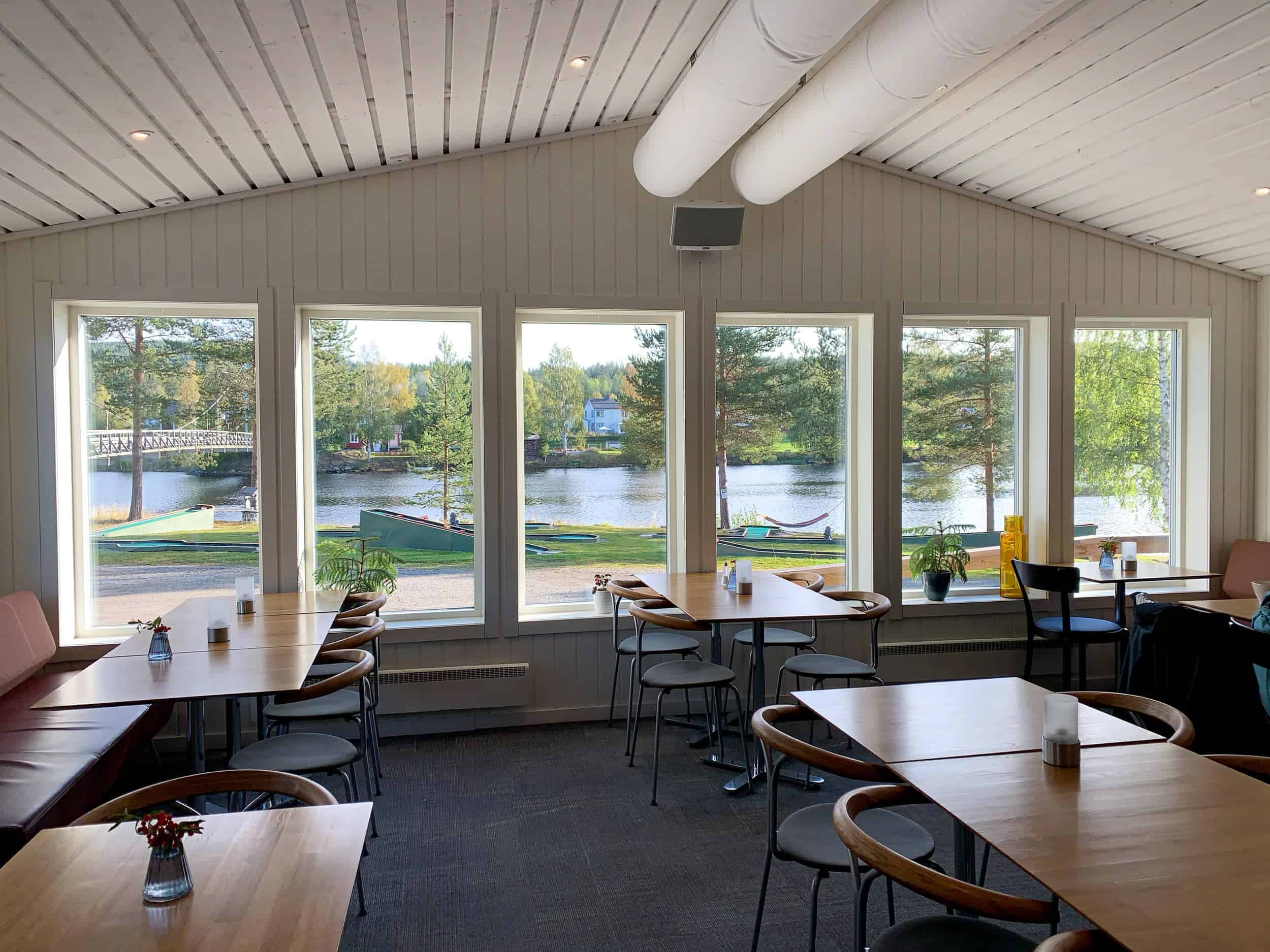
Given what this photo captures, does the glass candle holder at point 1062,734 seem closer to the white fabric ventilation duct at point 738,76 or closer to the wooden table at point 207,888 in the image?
the wooden table at point 207,888

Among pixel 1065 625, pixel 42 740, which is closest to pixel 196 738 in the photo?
pixel 42 740

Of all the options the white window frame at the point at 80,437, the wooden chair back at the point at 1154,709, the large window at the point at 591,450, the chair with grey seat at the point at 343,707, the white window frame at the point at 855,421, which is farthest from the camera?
the white window frame at the point at 855,421

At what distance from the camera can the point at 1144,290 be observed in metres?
5.92

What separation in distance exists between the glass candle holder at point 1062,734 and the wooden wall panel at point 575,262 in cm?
328

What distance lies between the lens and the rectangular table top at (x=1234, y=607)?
13.6ft

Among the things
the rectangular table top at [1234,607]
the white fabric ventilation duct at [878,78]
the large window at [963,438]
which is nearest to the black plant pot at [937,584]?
the large window at [963,438]

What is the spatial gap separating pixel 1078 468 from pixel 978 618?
1206 mm

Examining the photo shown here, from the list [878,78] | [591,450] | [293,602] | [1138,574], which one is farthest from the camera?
[591,450]

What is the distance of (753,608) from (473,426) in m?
2.00

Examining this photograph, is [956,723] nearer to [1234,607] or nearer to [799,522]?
[1234,607]

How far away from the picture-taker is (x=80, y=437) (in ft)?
15.9

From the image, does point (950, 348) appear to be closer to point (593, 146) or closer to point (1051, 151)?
point (1051, 151)

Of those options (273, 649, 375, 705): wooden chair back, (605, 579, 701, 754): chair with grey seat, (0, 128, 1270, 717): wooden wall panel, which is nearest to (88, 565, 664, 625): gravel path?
(0, 128, 1270, 717): wooden wall panel

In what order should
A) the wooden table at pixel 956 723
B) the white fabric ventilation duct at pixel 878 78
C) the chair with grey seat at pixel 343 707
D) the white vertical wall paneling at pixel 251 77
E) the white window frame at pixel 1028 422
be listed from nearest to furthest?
1. the wooden table at pixel 956 723
2. the white vertical wall paneling at pixel 251 77
3. the white fabric ventilation duct at pixel 878 78
4. the chair with grey seat at pixel 343 707
5. the white window frame at pixel 1028 422
